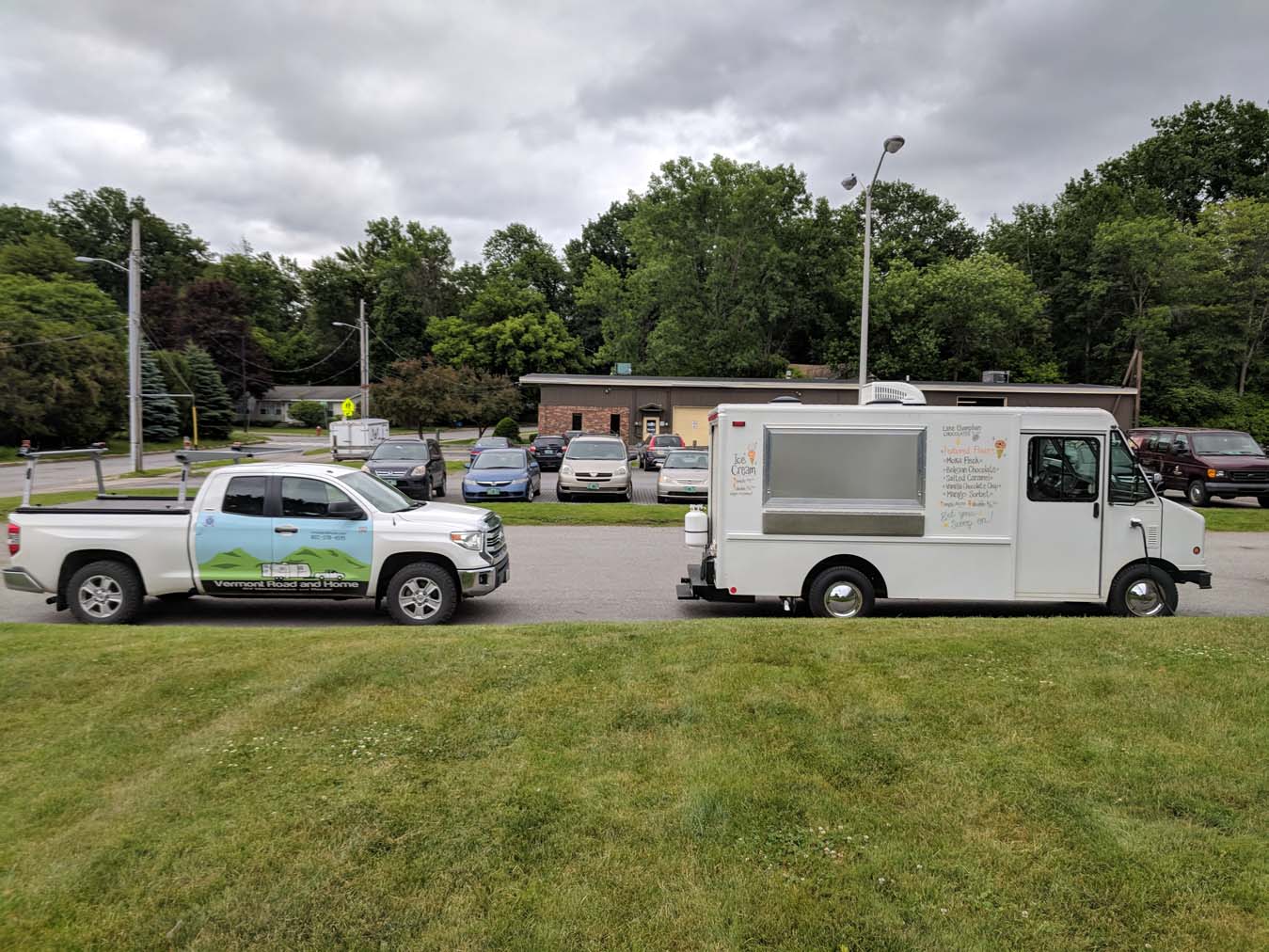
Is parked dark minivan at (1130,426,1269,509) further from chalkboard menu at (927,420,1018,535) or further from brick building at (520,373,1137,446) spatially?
brick building at (520,373,1137,446)

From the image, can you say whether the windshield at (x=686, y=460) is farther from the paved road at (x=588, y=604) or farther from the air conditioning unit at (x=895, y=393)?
the air conditioning unit at (x=895, y=393)

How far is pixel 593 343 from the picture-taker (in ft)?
284

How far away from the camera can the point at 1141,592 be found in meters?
8.65

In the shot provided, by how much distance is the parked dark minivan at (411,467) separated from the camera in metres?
21.2

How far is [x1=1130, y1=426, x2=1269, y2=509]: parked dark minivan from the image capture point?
21.0 meters

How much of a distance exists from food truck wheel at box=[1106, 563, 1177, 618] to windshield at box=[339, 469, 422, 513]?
26.0 feet

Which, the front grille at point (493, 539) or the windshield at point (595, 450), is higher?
the windshield at point (595, 450)

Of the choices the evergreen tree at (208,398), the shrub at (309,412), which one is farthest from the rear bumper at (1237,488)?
the shrub at (309,412)

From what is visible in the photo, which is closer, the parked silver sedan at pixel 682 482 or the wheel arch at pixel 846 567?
the wheel arch at pixel 846 567

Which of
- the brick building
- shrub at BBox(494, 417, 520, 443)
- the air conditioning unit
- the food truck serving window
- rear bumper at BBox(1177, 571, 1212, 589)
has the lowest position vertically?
rear bumper at BBox(1177, 571, 1212, 589)

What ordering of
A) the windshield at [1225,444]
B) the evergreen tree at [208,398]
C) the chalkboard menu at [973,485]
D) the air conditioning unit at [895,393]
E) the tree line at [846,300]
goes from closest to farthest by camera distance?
1. the chalkboard menu at [973,485]
2. the air conditioning unit at [895,393]
3. the windshield at [1225,444]
4. the tree line at [846,300]
5. the evergreen tree at [208,398]

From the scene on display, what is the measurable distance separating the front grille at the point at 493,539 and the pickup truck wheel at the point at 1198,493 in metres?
20.5

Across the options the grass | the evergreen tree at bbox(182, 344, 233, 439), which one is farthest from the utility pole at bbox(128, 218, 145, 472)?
the evergreen tree at bbox(182, 344, 233, 439)

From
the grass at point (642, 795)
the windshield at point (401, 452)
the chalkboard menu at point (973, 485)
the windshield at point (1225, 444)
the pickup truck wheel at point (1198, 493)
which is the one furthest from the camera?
the windshield at point (401, 452)
